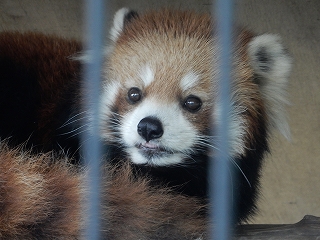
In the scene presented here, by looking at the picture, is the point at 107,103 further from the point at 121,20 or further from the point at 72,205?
the point at 72,205

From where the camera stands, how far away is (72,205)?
248 cm

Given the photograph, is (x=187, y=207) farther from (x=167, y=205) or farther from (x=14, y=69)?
(x=14, y=69)

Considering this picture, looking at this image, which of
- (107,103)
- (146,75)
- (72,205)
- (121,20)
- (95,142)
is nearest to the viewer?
(95,142)

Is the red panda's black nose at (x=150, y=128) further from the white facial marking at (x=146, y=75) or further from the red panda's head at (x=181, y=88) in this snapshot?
the white facial marking at (x=146, y=75)

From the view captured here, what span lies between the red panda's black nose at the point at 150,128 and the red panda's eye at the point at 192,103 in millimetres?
254

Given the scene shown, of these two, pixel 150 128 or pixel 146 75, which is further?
pixel 146 75

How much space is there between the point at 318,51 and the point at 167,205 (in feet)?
6.85

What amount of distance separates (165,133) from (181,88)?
0.29 meters

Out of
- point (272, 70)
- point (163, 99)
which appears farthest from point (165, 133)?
point (272, 70)

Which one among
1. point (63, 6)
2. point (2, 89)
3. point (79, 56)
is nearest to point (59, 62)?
point (79, 56)

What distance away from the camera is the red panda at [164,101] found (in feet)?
10.2

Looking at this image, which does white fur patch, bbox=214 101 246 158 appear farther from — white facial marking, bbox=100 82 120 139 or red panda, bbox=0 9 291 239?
white facial marking, bbox=100 82 120 139

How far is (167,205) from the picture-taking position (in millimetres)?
2748

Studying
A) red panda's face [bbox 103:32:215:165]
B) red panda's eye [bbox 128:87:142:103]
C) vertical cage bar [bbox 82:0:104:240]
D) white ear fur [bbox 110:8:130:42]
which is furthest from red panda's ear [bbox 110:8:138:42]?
vertical cage bar [bbox 82:0:104:240]
